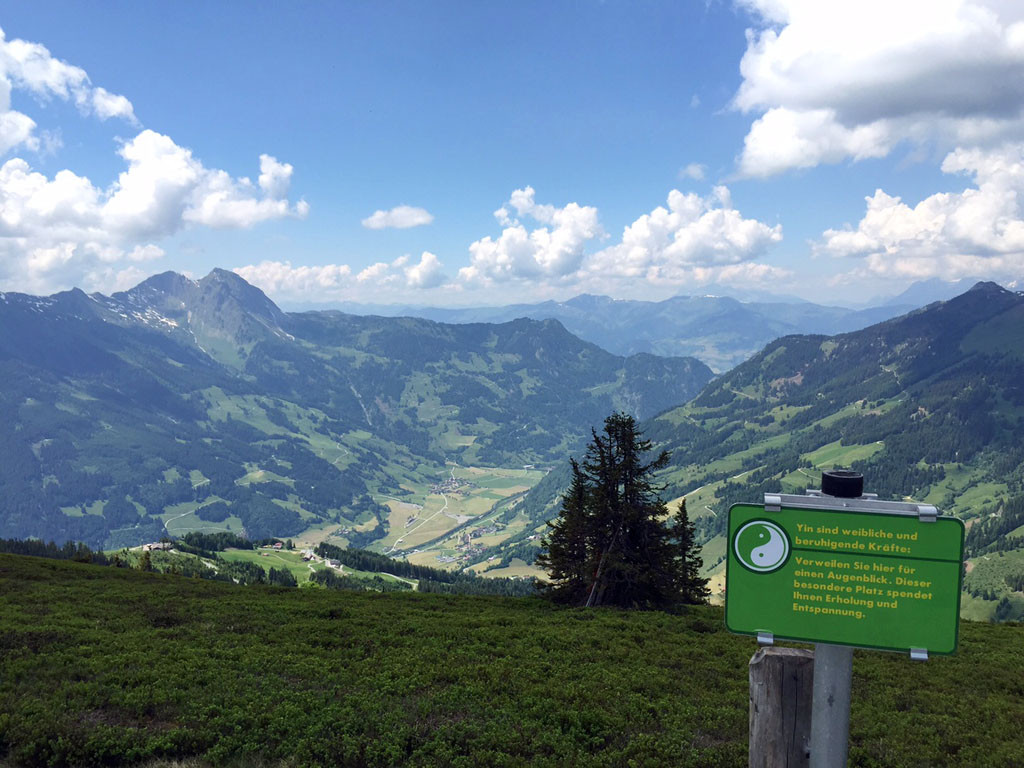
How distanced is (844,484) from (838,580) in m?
1.22

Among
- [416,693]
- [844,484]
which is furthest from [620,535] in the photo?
[844,484]

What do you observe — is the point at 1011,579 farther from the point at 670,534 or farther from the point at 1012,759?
the point at 1012,759

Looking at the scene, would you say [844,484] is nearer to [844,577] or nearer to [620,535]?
[844,577]

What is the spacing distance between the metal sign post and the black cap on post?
15mm

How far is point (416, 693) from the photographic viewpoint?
645 inches

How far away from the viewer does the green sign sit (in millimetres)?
6512

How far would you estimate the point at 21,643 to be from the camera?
19078mm

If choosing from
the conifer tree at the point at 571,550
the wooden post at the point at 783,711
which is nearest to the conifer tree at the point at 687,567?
the conifer tree at the point at 571,550

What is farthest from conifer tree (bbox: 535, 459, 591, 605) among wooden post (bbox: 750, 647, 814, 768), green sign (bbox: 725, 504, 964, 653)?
green sign (bbox: 725, 504, 964, 653)

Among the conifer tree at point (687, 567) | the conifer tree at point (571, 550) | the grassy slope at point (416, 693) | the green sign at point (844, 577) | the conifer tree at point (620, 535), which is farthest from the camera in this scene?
the conifer tree at point (687, 567)

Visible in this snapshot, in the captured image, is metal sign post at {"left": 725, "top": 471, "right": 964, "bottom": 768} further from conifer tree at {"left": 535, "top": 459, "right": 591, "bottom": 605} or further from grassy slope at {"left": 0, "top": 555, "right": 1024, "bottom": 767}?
conifer tree at {"left": 535, "top": 459, "right": 591, "bottom": 605}

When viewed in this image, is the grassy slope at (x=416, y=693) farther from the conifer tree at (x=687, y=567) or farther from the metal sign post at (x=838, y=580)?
the conifer tree at (x=687, y=567)

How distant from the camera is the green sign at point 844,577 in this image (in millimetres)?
6512

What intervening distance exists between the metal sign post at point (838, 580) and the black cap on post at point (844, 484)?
15 mm
